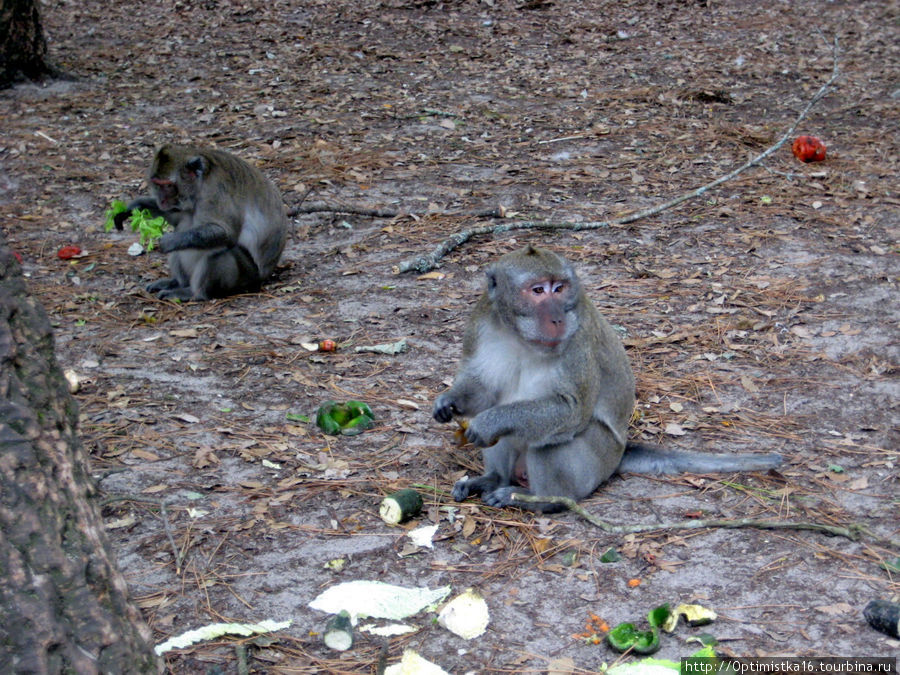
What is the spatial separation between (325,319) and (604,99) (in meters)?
6.43

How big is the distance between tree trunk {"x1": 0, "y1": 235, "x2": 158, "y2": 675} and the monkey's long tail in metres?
2.97

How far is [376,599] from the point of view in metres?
3.90

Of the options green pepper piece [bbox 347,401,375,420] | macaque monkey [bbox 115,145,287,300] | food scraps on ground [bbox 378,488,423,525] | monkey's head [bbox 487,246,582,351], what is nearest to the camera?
monkey's head [bbox 487,246,582,351]

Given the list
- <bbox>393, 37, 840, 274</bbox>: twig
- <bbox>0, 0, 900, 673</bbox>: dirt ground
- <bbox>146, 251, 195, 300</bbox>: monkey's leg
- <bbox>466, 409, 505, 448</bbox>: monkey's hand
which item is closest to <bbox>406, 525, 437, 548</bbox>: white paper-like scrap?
<bbox>0, 0, 900, 673</bbox>: dirt ground

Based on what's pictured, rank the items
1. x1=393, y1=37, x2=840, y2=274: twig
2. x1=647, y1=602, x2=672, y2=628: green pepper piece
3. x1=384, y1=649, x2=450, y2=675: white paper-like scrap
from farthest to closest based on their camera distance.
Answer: x1=393, y1=37, x2=840, y2=274: twig < x1=647, y1=602, x2=672, y2=628: green pepper piece < x1=384, y1=649, x2=450, y2=675: white paper-like scrap

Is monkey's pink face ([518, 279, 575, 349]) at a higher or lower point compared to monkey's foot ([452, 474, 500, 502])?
higher

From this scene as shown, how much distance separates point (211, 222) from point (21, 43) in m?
6.30

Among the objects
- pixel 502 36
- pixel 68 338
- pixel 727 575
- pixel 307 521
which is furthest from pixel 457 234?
pixel 502 36

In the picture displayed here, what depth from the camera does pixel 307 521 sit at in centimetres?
459

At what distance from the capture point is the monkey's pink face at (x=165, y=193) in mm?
7777

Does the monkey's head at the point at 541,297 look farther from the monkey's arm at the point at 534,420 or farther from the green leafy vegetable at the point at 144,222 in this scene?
the green leafy vegetable at the point at 144,222

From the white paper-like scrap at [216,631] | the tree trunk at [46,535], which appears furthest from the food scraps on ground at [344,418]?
the tree trunk at [46,535]

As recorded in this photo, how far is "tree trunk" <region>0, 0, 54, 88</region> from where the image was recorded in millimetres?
11664

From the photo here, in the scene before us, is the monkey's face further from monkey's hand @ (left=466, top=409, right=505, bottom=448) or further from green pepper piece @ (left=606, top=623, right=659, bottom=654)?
green pepper piece @ (left=606, top=623, right=659, bottom=654)
